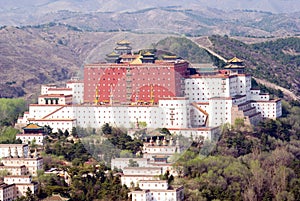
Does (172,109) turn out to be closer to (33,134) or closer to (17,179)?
(33,134)

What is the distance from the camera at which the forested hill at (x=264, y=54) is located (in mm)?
73812

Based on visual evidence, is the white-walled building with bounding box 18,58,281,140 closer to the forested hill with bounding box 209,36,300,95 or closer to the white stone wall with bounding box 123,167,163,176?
the white stone wall with bounding box 123,167,163,176

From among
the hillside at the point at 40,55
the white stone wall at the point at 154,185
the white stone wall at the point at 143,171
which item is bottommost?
the white stone wall at the point at 154,185

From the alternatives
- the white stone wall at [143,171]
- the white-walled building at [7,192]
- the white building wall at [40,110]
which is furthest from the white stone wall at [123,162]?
the white building wall at [40,110]

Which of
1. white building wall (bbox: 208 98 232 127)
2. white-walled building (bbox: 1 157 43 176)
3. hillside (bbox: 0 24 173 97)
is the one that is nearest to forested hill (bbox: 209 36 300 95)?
hillside (bbox: 0 24 173 97)

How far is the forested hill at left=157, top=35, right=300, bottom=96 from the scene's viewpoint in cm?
7381

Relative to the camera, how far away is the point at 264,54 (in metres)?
104

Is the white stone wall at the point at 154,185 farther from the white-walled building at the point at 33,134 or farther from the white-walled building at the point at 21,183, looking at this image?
the white-walled building at the point at 33,134

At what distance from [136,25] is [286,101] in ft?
299

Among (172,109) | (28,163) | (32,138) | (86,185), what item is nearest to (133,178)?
(86,185)

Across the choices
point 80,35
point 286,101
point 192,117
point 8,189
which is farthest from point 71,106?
point 80,35

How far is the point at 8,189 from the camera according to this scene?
5653 cm

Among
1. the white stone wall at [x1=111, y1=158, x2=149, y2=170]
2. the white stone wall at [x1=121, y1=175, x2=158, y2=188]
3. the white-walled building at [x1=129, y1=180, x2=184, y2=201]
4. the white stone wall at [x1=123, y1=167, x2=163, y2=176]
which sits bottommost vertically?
the white-walled building at [x1=129, y1=180, x2=184, y2=201]

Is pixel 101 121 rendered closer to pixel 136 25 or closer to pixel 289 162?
pixel 289 162
